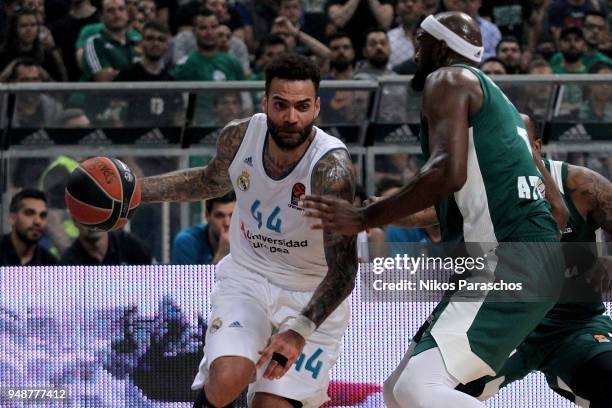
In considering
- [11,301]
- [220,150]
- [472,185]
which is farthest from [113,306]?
[472,185]

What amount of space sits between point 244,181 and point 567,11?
816 cm

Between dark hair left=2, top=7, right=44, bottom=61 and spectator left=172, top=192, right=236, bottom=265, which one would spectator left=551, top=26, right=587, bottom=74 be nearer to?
spectator left=172, top=192, right=236, bottom=265

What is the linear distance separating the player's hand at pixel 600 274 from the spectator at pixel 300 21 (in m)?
6.36

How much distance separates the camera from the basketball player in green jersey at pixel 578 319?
5656 millimetres

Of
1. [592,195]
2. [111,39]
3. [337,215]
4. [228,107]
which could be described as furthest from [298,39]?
[337,215]

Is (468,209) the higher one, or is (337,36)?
(468,209)

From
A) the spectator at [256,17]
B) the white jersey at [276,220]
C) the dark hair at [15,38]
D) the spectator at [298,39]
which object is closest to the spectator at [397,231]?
the spectator at [298,39]

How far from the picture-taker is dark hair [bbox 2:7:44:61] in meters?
10.8

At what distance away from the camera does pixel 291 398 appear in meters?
5.33

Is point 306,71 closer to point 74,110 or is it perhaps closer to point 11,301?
point 11,301

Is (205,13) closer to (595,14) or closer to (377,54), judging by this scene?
(377,54)

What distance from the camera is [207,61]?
10.8 m

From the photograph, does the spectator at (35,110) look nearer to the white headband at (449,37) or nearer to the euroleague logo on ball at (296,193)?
the euroleague logo on ball at (296,193)

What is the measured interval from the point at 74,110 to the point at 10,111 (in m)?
0.48
